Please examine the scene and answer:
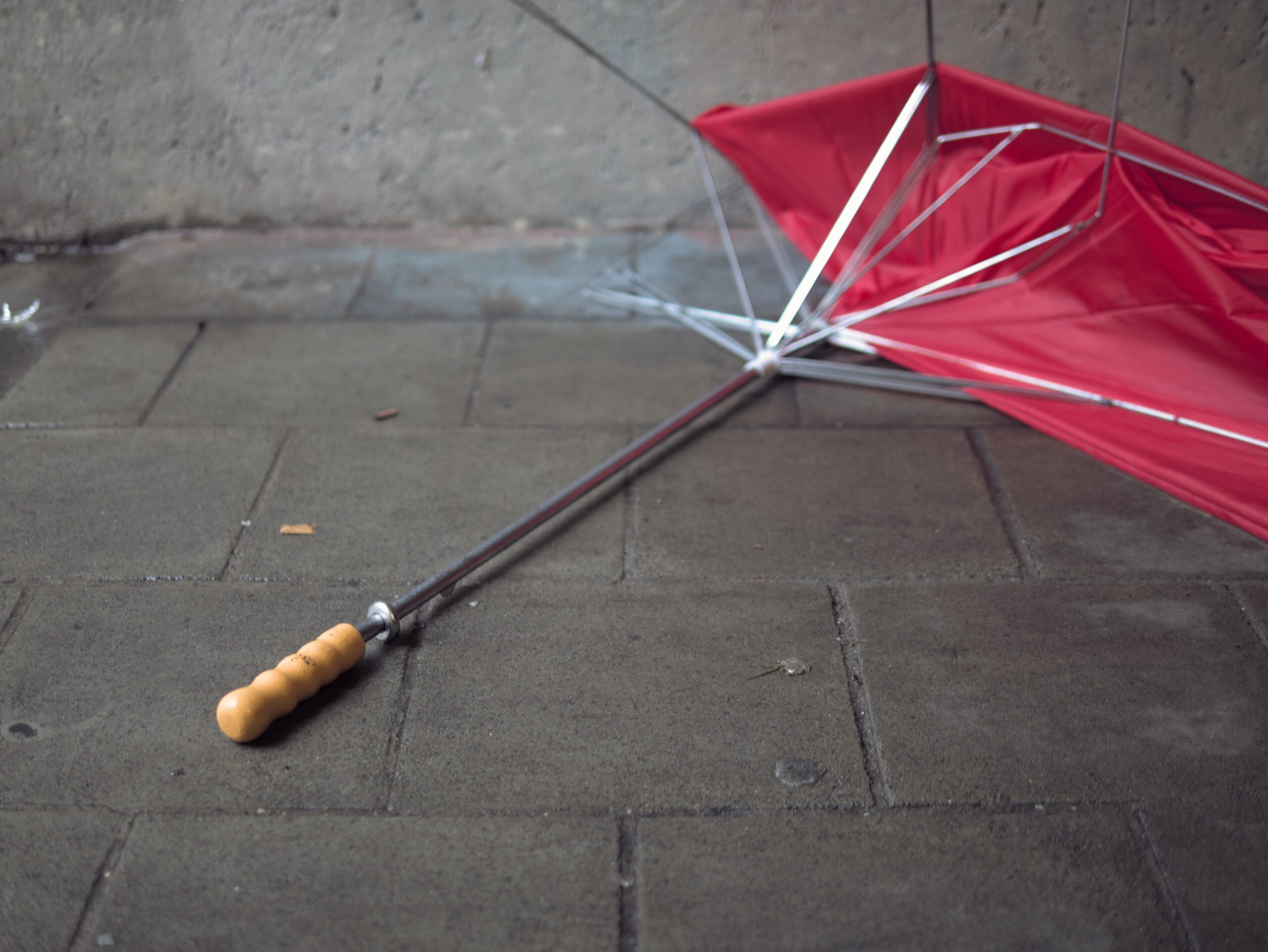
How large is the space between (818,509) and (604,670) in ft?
2.62

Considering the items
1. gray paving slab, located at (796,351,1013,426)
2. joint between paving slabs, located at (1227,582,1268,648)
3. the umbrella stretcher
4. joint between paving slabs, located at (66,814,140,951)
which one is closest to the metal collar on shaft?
the umbrella stretcher

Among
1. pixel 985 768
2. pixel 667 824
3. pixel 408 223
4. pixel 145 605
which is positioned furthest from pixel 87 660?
pixel 408 223

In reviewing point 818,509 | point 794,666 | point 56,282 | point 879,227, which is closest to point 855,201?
point 879,227

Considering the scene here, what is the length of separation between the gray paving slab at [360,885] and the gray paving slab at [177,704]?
84mm

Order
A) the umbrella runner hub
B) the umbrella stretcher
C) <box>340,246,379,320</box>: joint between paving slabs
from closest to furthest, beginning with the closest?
the umbrella stretcher → the umbrella runner hub → <box>340,246,379,320</box>: joint between paving slabs

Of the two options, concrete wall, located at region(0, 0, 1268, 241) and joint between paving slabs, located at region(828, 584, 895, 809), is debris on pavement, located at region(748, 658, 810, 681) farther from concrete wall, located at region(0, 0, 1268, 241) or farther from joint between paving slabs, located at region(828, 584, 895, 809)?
concrete wall, located at region(0, 0, 1268, 241)

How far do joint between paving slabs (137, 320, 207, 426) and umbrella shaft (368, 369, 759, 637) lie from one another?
129 centimetres

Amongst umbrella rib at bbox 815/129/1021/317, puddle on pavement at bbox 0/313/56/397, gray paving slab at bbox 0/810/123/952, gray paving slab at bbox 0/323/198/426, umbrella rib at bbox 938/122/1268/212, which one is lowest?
gray paving slab at bbox 0/810/123/952

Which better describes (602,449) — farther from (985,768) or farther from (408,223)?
(408,223)

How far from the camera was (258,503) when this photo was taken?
2.77 meters

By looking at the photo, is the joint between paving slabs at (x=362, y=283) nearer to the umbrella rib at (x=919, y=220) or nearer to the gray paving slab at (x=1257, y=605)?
the umbrella rib at (x=919, y=220)

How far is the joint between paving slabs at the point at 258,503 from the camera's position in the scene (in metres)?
2.54

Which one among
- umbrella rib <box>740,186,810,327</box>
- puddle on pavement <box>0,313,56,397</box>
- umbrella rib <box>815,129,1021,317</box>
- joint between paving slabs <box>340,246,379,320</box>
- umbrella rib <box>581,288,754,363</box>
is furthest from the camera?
joint between paving slabs <box>340,246,379,320</box>

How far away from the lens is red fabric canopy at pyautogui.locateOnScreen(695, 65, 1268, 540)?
2.64 metres
